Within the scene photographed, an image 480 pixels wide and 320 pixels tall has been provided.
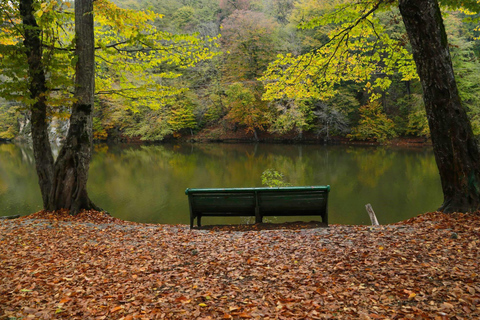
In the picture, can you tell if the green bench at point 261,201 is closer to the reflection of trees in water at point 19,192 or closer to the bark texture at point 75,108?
the bark texture at point 75,108

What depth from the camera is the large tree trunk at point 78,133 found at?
5719mm

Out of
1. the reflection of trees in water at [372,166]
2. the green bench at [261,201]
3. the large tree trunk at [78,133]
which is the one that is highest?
the large tree trunk at [78,133]

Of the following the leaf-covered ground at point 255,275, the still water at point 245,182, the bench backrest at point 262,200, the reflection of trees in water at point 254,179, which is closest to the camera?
the leaf-covered ground at point 255,275

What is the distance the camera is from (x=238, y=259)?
10.8 feet

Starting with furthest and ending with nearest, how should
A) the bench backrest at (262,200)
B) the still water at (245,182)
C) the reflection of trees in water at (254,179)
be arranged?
1. the reflection of trees in water at (254,179)
2. the still water at (245,182)
3. the bench backrest at (262,200)

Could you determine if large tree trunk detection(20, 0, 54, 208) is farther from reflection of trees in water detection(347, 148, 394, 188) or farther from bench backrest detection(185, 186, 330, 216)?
reflection of trees in water detection(347, 148, 394, 188)

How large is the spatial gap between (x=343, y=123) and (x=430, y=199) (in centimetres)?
1755

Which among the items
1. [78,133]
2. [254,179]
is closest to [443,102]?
[78,133]

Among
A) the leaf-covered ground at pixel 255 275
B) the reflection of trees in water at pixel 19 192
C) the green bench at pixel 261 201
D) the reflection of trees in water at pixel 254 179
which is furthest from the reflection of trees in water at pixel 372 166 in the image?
the reflection of trees in water at pixel 19 192

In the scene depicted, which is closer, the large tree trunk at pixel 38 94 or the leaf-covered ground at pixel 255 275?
the leaf-covered ground at pixel 255 275

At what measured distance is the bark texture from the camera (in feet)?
18.7

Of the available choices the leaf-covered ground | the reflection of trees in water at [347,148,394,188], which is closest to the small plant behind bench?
the leaf-covered ground

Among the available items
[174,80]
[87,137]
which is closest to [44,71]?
[87,137]

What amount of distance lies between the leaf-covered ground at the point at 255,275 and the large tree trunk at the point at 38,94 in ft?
7.39
